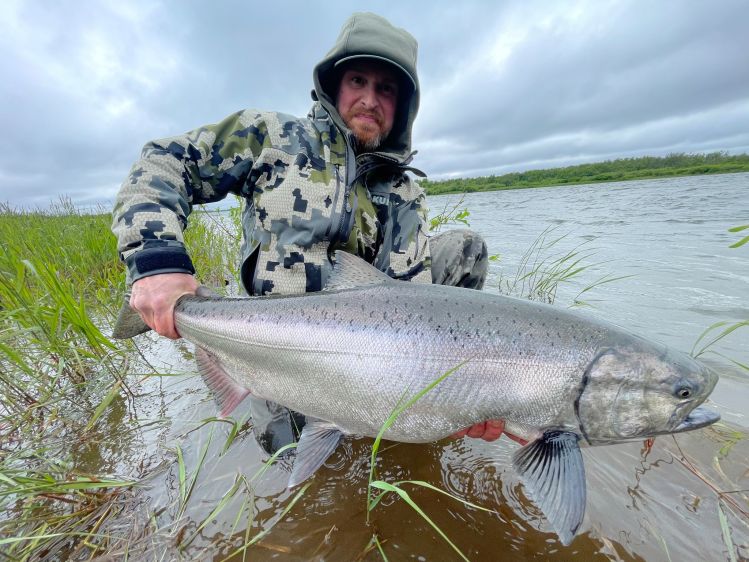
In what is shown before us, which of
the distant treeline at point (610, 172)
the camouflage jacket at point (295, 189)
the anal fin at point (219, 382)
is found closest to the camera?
the anal fin at point (219, 382)

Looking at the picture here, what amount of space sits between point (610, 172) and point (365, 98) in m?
55.8

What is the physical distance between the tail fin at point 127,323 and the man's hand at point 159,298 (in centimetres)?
16

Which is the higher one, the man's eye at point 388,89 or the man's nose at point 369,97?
the man's eye at point 388,89

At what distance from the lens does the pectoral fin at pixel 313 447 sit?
1888 mm

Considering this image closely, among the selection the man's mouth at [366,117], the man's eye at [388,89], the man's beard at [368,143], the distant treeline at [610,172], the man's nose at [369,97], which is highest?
the man's eye at [388,89]

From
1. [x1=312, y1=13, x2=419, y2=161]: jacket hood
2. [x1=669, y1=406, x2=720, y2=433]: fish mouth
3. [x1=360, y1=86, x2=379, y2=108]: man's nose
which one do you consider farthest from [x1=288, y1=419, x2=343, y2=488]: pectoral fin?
[x1=360, y1=86, x2=379, y2=108]: man's nose

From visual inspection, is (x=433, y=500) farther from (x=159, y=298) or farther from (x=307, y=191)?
(x=307, y=191)

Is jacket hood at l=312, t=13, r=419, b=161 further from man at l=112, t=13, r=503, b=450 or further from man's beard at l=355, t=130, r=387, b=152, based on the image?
man's beard at l=355, t=130, r=387, b=152

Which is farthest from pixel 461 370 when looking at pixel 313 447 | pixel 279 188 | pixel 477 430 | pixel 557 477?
pixel 279 188

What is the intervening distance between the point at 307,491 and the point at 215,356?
0.93 meters

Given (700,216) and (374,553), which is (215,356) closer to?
(374,553)

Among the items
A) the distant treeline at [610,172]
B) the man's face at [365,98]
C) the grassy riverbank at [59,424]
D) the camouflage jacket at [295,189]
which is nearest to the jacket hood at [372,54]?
the camouflage jacket at [295,189]

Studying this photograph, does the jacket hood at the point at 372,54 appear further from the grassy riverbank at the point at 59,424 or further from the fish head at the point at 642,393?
the grassy riverbank at the point at 59,424

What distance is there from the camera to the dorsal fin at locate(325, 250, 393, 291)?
212 centimetres
